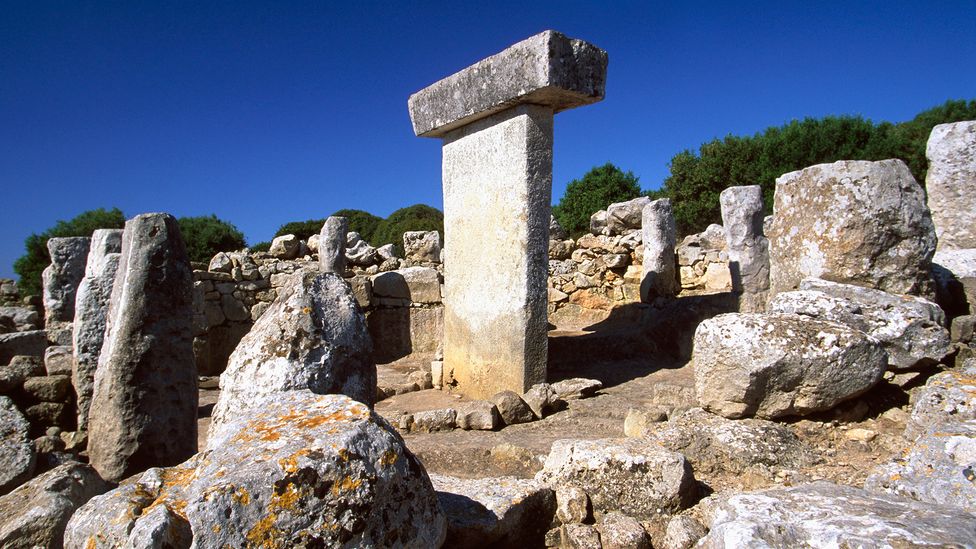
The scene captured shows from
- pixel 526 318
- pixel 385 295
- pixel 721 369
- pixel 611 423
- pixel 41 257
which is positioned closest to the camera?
pixel 721 369

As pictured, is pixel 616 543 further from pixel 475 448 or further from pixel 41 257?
pixel 41 257

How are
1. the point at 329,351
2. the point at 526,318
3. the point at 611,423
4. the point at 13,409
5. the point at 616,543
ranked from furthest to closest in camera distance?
the point at 526,318
the point at 611,423
the point at 13,409
the point at 329,351
the point at 616,543

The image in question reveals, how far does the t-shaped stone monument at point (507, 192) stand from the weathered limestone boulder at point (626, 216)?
5968 mm

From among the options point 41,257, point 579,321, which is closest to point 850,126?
point 579,321

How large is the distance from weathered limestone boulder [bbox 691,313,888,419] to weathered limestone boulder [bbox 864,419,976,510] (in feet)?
2.42

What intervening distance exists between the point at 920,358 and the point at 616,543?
2445mm

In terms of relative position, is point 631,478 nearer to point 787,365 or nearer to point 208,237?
point 787,365

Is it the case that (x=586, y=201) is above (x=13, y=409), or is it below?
above

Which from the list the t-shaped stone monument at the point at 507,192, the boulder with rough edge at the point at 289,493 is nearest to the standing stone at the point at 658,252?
the t-shaped stone monument at the point at 507,192

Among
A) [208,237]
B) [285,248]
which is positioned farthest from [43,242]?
[285,248]

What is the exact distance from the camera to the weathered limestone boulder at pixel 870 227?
4.11 m

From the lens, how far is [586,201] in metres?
22.8

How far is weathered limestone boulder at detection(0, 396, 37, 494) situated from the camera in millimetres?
3721

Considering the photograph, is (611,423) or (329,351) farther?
(611,423)
